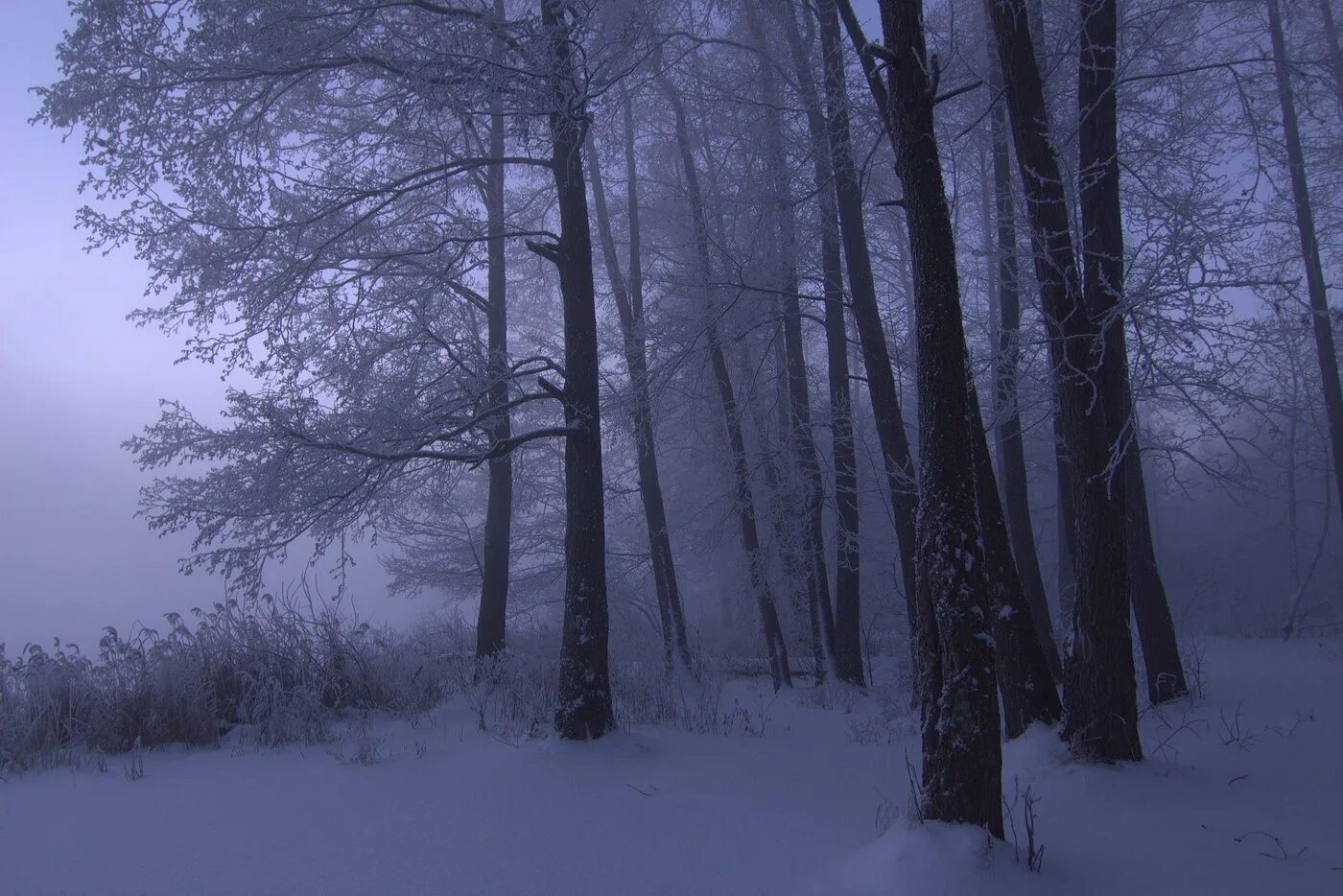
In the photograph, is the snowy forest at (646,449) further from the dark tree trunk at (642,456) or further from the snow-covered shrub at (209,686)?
the dark tree trunk at (642,456)

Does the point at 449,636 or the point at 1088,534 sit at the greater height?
the point at 1088,534

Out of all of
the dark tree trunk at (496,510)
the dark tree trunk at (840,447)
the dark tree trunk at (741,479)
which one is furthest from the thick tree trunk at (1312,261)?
the dark tree trunk at (496,510)

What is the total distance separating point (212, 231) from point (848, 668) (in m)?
9.75

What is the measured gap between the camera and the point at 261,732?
622 cm

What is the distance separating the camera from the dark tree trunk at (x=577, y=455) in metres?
6.04

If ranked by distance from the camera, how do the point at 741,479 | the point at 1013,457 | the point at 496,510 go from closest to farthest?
the point at 1013,457
the point at 496,510
the point at 741,479

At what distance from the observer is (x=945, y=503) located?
3.79m

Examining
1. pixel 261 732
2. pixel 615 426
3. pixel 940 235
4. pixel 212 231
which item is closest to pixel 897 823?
pixel 940 235

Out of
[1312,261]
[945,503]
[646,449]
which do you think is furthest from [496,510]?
[1312,261]

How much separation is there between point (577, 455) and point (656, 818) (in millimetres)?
3027

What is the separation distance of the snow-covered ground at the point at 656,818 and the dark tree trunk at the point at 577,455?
0.41 metres

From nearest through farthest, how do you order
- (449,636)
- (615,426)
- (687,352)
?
(687,352)
(615,426)
(449,636)

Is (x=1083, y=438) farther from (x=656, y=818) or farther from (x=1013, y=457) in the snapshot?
(x=1013, y=457)

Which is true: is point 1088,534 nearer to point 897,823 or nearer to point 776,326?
point 897,823
